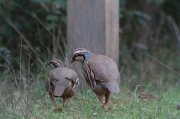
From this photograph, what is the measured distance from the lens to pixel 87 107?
5887 millimetres

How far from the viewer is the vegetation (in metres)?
5.64

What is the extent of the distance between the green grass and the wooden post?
0.66m

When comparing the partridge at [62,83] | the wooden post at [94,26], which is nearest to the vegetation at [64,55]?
the partridge at [62,83]

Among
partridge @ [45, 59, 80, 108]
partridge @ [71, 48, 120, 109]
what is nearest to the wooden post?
partridge @ [71, 48, 120, 109]

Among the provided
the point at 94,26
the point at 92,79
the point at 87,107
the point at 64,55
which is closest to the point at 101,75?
the point at 92,79

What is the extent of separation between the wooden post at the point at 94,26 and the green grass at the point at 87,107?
0.66 m

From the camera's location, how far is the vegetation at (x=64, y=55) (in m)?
5.64

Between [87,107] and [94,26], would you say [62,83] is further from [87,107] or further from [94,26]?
[94,26]

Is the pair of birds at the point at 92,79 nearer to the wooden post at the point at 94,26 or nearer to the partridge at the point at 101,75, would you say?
the partridge at the point at 101,75

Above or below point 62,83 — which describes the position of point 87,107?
below

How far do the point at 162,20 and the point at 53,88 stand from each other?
5.25 metres

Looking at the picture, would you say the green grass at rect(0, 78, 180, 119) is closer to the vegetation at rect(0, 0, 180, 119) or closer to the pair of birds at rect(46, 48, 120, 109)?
the vegetation at rect(0, 0, 180, 119)

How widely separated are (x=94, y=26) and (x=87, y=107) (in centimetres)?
149

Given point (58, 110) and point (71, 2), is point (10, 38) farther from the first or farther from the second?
point (58, 110)
